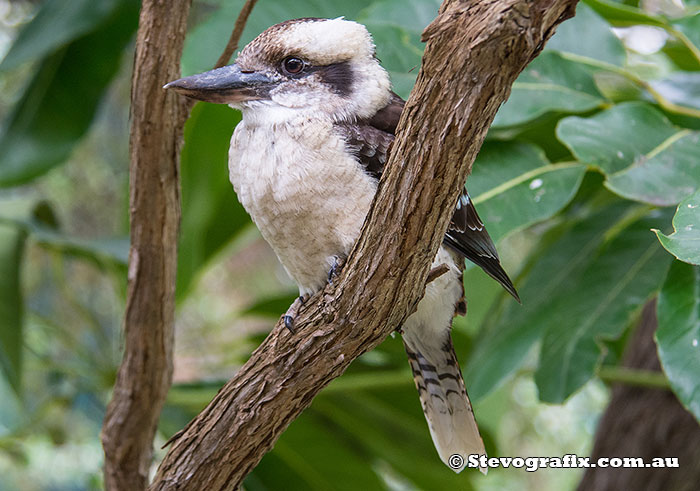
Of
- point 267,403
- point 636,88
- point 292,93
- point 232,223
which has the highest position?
point 292,93

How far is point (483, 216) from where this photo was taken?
4.58 ft

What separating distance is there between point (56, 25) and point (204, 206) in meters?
0.62

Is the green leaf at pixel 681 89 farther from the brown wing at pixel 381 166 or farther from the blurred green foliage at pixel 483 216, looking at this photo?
the brown wing at pixel 381 166

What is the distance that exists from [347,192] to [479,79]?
13.3 inches

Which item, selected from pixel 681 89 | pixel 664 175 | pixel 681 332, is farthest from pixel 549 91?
pixel 681 332

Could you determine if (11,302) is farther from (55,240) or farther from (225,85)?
(225,85)

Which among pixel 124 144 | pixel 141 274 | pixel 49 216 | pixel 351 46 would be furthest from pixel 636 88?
pixel 124 144

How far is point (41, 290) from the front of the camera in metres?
3.35

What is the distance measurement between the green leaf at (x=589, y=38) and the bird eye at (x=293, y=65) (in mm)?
750

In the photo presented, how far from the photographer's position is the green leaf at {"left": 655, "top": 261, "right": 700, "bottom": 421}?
127cm

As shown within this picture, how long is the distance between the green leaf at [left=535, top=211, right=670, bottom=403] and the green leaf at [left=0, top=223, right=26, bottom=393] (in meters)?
1.19

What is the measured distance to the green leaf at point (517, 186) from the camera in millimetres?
1408

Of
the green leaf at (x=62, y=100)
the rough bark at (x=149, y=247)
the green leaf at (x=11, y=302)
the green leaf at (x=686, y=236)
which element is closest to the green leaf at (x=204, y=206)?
the green leaf at (x=62, y=100)

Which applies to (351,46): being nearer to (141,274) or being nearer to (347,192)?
(347,192)
